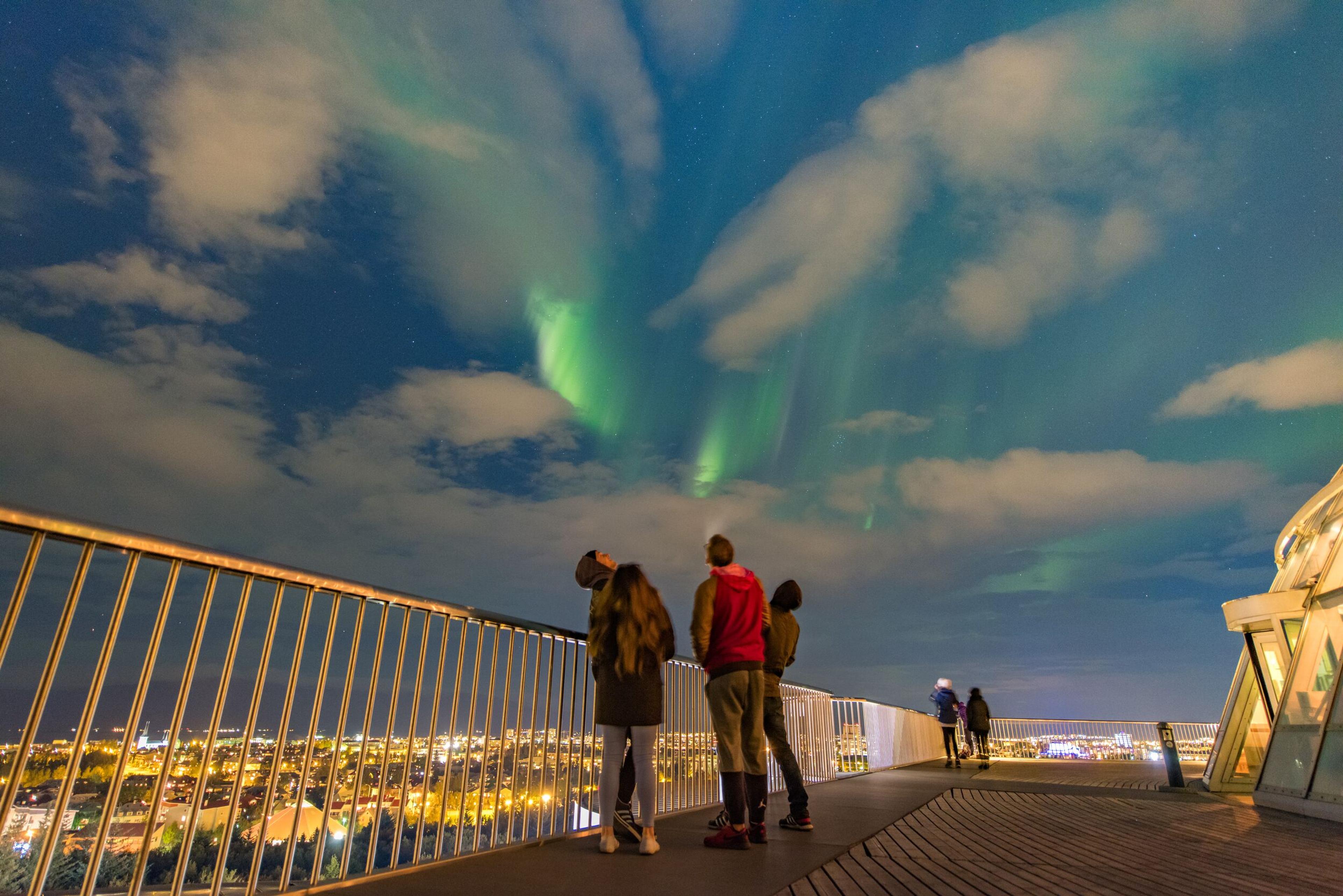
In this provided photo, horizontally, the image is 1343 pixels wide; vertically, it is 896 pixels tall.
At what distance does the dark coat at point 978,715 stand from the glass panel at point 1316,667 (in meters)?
11.4

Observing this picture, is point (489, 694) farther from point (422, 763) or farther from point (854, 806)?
point (854, 806)

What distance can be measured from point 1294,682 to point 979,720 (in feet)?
39.3

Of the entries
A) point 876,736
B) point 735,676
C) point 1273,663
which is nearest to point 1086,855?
point 735,676

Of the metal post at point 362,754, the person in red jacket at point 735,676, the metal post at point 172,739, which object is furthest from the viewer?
the person in red jacket at point 735,676

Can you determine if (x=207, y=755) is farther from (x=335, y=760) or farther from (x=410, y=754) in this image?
(x=410, y=754)

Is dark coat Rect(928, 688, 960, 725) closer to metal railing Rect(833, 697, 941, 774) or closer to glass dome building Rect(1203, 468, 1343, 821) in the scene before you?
metal railing Rect(833, 697, 941, 774)

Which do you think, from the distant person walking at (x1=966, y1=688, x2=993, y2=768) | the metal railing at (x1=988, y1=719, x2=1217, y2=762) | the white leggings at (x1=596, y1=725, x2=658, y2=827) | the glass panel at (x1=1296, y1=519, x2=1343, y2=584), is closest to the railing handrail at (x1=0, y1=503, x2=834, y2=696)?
the white leggings at (x1=596, y1=725, x2=658, y2=827)

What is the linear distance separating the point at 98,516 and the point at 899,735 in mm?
19706

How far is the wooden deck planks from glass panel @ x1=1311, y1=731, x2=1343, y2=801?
15.3 inches

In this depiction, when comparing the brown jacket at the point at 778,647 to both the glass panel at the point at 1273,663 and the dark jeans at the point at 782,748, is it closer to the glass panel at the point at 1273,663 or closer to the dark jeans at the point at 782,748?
the dark jeans at the point at 782,748

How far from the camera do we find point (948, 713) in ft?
59.6

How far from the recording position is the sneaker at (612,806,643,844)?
4.93m

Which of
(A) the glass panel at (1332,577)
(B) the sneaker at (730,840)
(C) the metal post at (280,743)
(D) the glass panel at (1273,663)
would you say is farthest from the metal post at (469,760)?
(D) the glass panel at (1273,663)

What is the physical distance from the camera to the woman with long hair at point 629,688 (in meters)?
4.60
